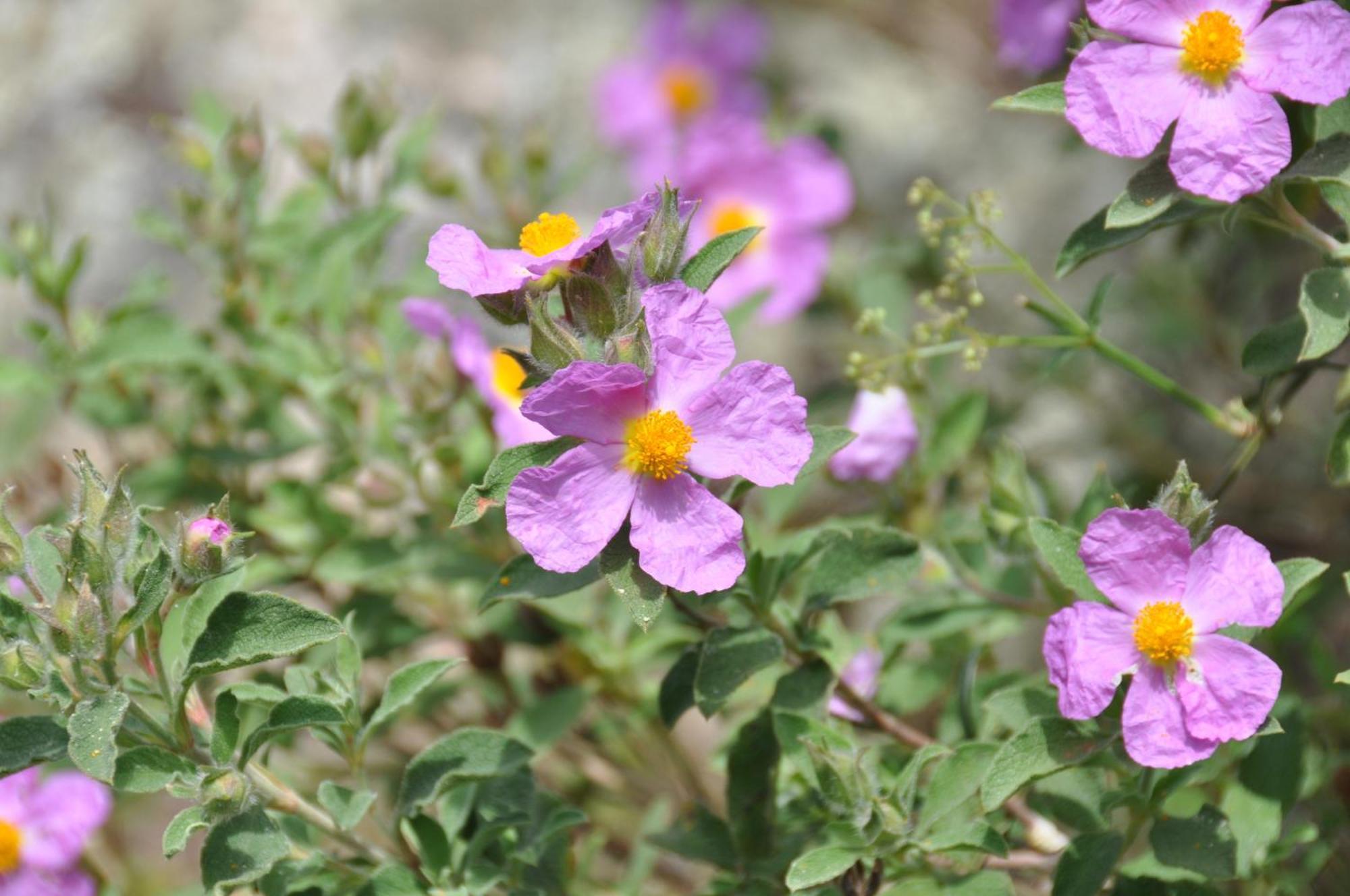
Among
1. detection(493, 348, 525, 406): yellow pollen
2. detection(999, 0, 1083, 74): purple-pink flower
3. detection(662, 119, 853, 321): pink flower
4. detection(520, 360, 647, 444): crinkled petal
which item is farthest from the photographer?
detection(662, 119, 853, 321): pink flower

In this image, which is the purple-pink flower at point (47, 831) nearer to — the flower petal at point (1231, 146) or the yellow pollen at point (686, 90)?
the flower petal at point (1231, 146)

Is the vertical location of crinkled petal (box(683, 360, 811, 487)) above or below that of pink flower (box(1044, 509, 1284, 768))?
above

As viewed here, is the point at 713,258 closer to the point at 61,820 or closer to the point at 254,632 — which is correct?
the point at 254,632

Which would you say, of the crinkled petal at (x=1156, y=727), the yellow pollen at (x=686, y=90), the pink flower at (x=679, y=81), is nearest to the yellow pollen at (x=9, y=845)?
the crinkled petal at (x=1156, y=727)

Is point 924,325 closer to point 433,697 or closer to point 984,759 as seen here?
point 984,759

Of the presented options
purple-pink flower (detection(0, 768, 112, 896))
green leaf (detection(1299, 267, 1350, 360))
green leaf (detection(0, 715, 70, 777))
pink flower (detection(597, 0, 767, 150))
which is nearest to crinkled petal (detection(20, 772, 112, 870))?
purple-pink flower (detection(0, 768, 112, 896))

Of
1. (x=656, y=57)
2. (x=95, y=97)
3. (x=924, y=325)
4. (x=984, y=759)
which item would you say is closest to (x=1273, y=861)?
(x=984, y=759)

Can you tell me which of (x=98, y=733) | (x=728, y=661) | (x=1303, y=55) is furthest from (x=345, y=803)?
(x=1303, y=55)

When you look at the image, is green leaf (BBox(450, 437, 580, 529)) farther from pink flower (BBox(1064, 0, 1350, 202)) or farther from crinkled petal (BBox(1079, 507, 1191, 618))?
pink flower (BBox(1064, 0, 1350, 202))
